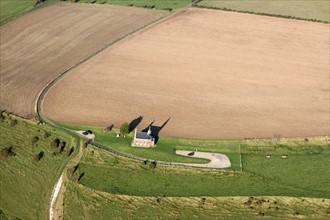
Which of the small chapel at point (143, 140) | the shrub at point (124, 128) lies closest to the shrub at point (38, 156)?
the shrub at point (124, 128)

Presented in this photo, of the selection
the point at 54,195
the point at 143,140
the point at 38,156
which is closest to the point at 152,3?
the point at 143,140

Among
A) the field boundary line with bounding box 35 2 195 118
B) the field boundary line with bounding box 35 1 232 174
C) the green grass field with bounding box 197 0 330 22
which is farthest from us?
the green grass field with bounding box 197 0 330 22

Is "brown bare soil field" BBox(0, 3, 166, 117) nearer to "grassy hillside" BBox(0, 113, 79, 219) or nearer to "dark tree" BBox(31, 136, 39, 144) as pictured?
"grassy hillside" BBox(0, 113, 79, 219)

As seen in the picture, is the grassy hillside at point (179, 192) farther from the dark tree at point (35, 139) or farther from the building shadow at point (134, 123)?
the dark tree at point (35, 139)

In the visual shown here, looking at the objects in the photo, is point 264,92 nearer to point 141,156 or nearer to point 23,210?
point 141,156

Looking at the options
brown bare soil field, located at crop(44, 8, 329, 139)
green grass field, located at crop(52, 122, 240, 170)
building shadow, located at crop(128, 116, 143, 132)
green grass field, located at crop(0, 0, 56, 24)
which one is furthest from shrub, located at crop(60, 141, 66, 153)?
green grass field, located at crop(0, 0, 56, 24)

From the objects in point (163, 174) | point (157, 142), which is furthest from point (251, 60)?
point (163, 174)

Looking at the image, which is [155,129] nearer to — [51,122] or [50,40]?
[51,122]
